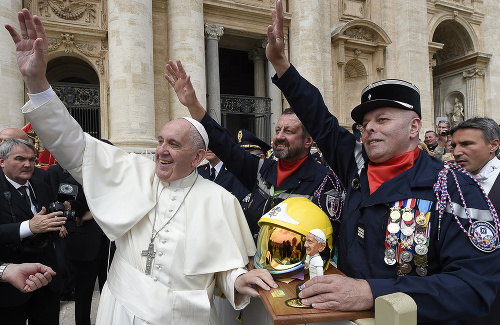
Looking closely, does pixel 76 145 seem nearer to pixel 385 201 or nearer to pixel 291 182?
pixel 291 182

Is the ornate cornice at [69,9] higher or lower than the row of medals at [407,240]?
higher

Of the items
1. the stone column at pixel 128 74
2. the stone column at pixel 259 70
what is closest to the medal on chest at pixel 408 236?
the stone column at pixel 128 74

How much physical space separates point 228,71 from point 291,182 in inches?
732

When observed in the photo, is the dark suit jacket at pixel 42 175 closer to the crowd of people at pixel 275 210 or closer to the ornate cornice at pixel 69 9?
the crowd of people at pixel 275 210

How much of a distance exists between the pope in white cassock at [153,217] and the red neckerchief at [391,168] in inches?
32.0

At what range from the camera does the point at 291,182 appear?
2805 mm

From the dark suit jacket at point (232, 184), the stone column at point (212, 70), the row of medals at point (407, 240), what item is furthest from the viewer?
the stone column at point (212, 70)

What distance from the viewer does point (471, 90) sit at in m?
19.8

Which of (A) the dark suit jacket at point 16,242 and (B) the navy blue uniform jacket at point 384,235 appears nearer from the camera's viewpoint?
(B) the navy blue uniform jacket at point 384,235

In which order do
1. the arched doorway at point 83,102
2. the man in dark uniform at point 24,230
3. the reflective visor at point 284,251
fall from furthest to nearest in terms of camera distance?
the arched doorway at point 83,102 < the man in dark uniform at point 24,230 < the reflective visor at point 284,251

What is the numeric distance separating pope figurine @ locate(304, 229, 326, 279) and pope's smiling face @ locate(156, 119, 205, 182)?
972 millimetres

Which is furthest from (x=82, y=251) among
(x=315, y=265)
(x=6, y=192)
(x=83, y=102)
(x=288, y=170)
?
(x=83, y=102)

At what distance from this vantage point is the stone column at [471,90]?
19.5 metres

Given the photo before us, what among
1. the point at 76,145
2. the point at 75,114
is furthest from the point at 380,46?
the point at 76,145
